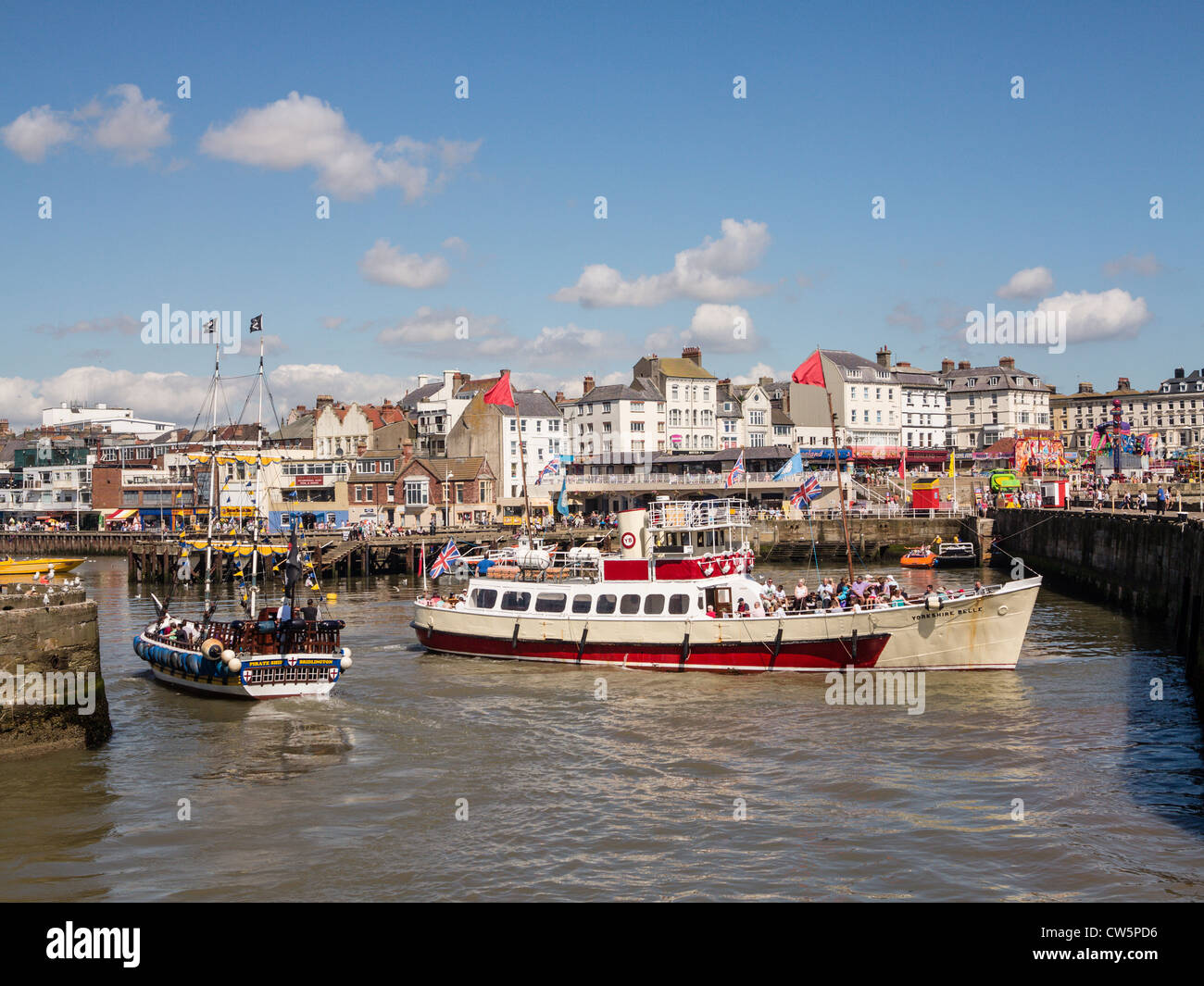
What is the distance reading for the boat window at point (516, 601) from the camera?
125 ft

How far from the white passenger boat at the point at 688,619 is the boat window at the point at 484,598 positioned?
1.8 inches

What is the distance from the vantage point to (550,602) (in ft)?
124

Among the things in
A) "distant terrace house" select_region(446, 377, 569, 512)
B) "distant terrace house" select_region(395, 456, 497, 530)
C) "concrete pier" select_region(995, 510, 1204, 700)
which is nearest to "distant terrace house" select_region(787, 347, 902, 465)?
"distant terrace house" select_region(446, 377, 569, 512)

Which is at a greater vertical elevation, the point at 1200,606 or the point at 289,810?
the point at 1200,606

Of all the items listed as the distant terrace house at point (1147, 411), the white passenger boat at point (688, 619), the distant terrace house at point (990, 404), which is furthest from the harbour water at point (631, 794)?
the distant terrace house at point (1147, 411)

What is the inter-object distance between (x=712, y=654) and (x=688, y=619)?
1323 millimetres

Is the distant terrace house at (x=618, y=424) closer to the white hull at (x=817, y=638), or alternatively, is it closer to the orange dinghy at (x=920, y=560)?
the orange dinghy at (x=920, y=560)

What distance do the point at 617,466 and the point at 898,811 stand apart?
8925cm

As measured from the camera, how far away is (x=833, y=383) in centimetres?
12144
